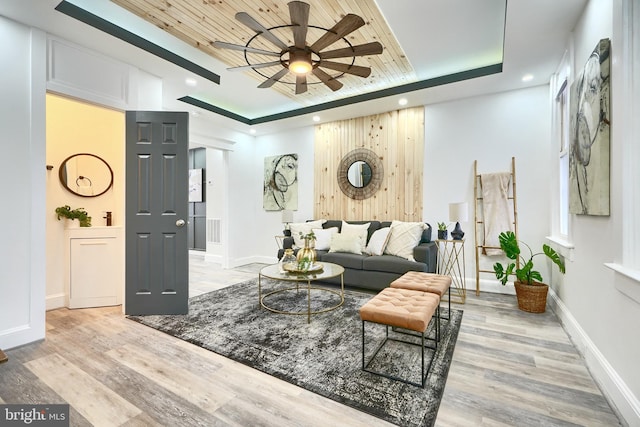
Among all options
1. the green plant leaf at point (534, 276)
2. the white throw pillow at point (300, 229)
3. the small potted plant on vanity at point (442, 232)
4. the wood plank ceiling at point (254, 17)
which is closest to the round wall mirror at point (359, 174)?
the white throw pillow at point (300, 229)

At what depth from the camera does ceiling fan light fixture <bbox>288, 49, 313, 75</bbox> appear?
250 cm

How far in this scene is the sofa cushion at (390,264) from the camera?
12.3ft

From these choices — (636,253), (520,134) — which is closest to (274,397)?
(636,253)

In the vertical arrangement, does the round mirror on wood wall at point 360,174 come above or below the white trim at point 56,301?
above

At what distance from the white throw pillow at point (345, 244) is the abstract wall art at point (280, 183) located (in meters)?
A: 1.62

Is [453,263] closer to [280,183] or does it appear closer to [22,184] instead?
[280,183]

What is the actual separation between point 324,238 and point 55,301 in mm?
3529

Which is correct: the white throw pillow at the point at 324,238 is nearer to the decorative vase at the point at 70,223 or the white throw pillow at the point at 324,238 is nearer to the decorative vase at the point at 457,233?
the decorative vase at the point at 457,233

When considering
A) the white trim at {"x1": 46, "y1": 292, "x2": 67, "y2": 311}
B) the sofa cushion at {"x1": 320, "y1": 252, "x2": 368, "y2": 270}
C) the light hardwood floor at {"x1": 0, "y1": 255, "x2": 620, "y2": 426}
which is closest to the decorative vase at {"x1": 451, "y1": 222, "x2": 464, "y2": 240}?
the sofa cushion at {"x1": 320, "y1": 252, "x2": 368, "y2": 270}

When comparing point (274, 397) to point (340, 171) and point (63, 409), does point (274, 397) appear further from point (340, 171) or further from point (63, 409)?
point (340, 171)

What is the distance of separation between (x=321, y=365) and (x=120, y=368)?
58.2 inches

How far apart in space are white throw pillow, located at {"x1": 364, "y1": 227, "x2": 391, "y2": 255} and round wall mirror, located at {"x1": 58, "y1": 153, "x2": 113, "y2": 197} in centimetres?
369

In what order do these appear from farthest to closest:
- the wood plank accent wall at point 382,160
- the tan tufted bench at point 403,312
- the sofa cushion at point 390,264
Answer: the wood plank accent wall at point 382,160, the sofa cushion at point 390,264, the tan tufted bench at point 403,312

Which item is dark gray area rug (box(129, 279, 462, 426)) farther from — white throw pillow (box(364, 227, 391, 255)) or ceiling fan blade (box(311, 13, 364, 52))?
ceiling fan blade (box(311, 13, 364, 52))
